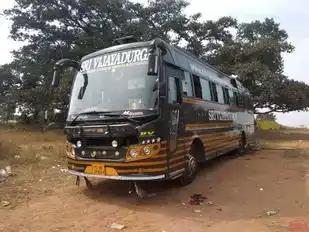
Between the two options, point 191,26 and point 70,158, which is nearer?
point 70,158

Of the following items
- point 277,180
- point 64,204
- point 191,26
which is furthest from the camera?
point 191,26

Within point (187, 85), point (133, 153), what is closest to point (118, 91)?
point (133, 153)

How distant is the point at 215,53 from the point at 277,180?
1612 cm

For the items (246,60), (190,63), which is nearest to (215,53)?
(246,60)

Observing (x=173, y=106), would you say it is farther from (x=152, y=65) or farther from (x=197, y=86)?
(x=197, y=86)

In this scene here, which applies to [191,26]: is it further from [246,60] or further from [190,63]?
[190,63]

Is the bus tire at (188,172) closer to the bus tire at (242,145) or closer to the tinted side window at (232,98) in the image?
the tinted side window at (232,98)

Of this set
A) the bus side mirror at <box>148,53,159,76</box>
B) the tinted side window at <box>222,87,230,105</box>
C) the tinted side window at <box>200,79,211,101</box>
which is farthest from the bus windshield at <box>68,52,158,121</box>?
the tinted side window at <box>222,87,230,105</box>

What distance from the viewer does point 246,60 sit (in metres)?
22.8

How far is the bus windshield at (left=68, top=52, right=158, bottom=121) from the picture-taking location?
613 cm

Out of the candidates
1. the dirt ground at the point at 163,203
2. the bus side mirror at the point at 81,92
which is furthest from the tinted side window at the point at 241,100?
the bus side mirror at the point at 81,92

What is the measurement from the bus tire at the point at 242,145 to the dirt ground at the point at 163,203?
142 inches

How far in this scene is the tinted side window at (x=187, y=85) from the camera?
7328 mm

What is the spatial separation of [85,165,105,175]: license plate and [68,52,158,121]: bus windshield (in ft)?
3.28
